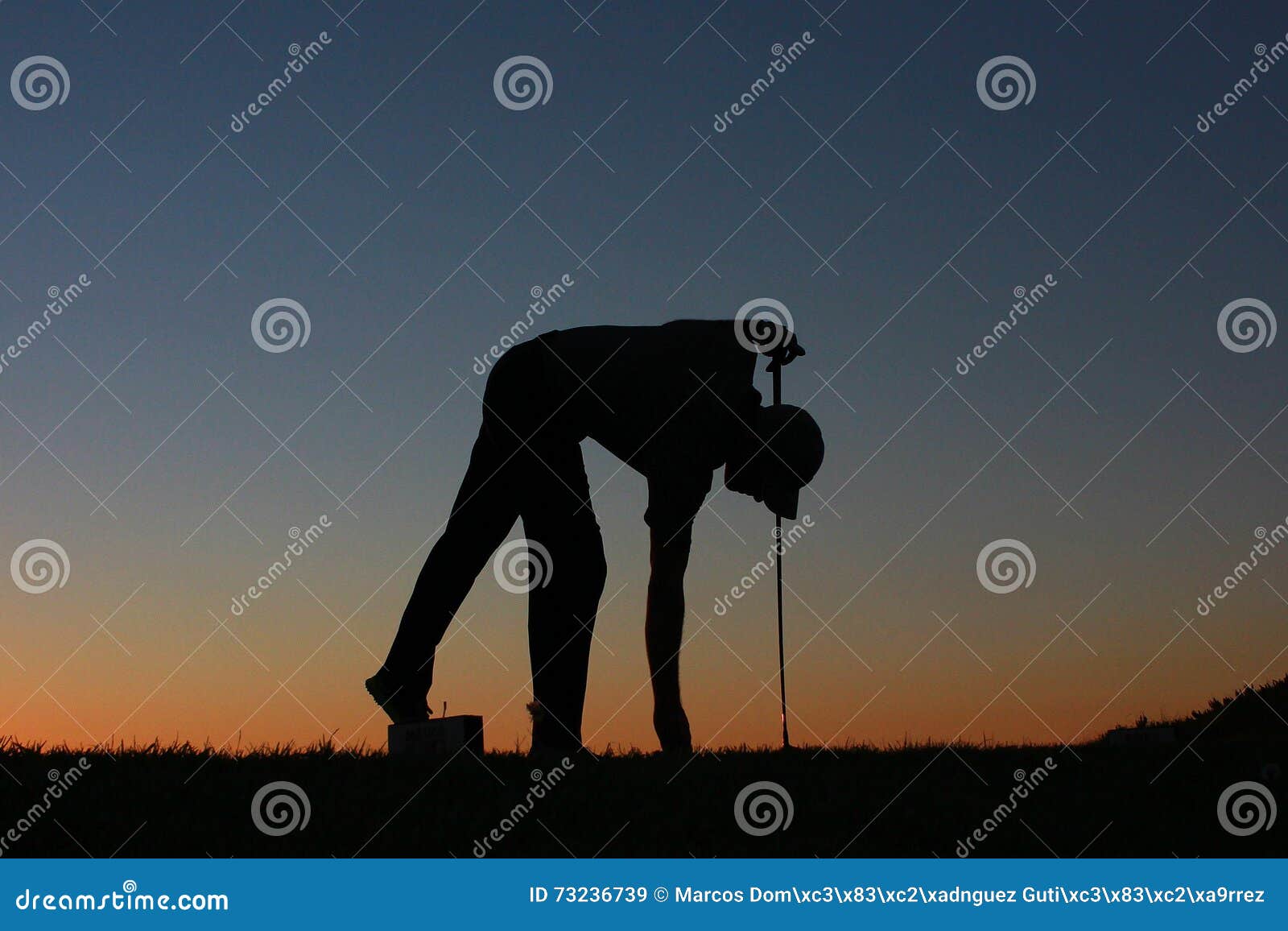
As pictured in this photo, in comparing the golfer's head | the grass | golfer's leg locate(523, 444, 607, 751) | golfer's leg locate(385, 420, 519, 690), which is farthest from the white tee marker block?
the golfer's head

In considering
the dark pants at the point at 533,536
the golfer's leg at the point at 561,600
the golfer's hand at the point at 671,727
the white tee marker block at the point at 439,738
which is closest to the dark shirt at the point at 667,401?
the dark pants at the point at 533,536

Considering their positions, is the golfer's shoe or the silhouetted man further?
the golfer's shoe

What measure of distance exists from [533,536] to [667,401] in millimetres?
1076

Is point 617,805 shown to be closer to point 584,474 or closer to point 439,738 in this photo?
point 439,738

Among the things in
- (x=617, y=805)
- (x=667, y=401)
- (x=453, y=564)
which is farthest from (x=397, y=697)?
(x=617, y=805)

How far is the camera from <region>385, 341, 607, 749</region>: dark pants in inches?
296

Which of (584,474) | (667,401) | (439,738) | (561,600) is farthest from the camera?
(584,474)

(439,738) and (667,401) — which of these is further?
(667,401)

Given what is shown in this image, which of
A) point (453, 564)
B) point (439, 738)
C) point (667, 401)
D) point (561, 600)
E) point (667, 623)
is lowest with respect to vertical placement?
point (439, 738)

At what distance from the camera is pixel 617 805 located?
18.1 feet

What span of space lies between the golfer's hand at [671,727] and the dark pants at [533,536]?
1.49ft

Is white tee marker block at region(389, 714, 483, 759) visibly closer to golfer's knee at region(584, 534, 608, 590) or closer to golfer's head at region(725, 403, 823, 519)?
golfer's knee at region(584, 534, 608, 590)

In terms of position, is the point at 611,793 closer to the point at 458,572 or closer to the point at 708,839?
the point at 708,839

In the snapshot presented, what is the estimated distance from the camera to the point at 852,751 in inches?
289
